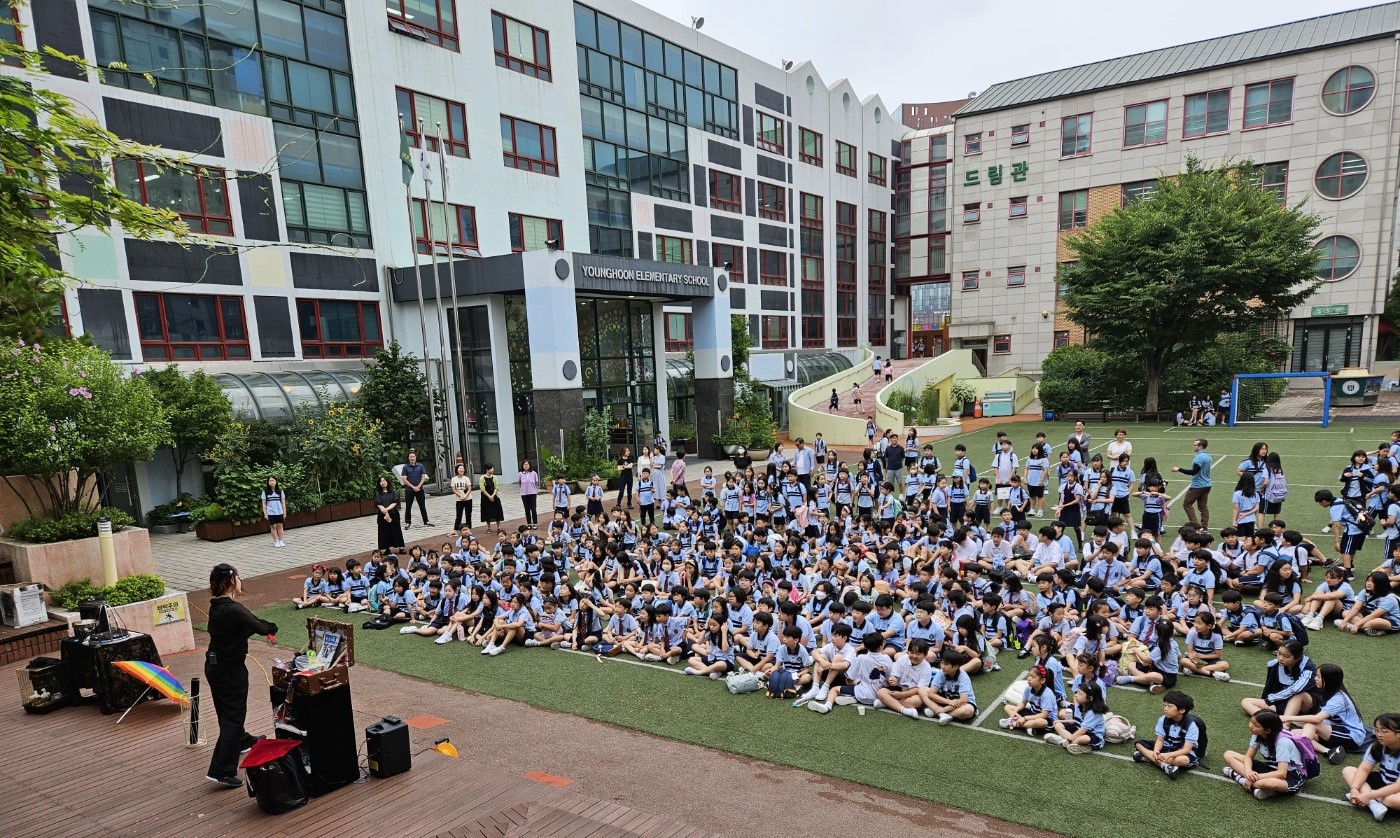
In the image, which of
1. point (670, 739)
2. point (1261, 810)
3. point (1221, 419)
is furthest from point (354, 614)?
point (1221, 419)

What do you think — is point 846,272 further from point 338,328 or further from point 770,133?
point 338,328

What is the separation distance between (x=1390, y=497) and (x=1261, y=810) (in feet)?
30.5

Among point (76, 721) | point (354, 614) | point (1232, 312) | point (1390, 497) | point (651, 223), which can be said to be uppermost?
point (651, 223)

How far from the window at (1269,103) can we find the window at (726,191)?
86.5ft

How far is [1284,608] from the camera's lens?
985cm

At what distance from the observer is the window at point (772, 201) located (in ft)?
146

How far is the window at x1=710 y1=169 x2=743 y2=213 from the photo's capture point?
4141cm

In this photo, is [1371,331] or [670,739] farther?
[1371,331]

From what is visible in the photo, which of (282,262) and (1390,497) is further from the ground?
(282,262)

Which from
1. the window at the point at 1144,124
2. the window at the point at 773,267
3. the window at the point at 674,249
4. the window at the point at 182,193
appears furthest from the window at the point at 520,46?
the window at the point at 1144,124

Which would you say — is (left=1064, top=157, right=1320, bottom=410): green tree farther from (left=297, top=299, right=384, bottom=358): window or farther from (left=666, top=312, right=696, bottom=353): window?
(left=297, top=299, right=384, bottom=358): window

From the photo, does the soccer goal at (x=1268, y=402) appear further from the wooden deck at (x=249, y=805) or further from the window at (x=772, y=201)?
the wooden deck at (x=249, y=805)

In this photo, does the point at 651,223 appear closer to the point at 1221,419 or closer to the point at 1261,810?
the point at 1221,419

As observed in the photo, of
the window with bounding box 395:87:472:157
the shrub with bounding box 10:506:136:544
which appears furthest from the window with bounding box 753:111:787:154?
the shrub with bounding box 10:506:136:544
